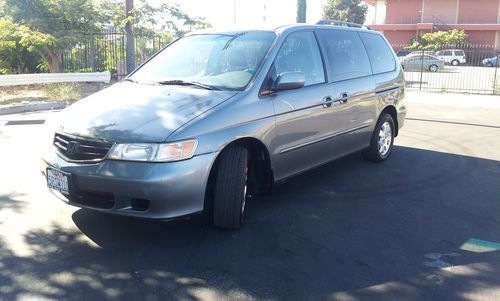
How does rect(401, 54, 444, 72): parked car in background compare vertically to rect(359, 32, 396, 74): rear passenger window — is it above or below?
below

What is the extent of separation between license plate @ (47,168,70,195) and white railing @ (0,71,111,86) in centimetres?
1071

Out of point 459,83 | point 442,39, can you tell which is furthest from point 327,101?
point 442,39

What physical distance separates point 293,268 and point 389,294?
706 mm

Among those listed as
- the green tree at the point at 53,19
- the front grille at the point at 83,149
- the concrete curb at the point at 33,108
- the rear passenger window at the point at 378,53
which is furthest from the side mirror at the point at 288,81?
the green tree at the point at 53,19

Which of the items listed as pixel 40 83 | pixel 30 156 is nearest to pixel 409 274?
pixel 30 156

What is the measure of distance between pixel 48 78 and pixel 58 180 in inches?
447

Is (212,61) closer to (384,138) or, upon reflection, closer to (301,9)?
(384,138)

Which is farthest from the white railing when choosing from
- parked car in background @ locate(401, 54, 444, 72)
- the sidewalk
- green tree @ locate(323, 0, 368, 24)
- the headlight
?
green tree @ locate(323, 0, 368, 24)

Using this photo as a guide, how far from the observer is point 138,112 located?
161 inches

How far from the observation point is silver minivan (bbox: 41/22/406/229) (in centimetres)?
375

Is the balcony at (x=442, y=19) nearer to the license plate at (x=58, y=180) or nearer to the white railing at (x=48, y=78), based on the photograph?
the white railing at (x=48, y=78)

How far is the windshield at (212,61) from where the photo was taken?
4.67 meters

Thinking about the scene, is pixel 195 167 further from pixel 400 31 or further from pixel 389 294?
pixel 400 31

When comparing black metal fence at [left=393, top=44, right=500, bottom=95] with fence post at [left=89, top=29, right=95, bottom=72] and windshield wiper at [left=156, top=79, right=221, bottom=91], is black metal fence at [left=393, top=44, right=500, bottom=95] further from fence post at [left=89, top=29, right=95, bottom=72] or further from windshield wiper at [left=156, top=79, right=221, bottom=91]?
windshield wiper at [left=156, top=79, right=221, bottom=91]
